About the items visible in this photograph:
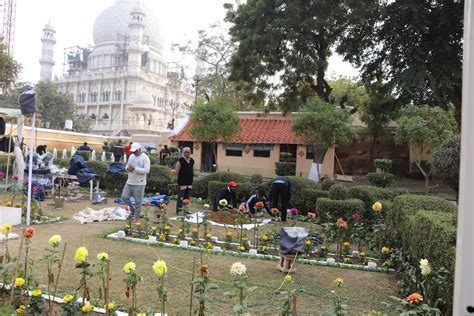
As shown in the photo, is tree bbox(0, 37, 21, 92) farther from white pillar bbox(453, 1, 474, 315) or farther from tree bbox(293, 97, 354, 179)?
white pillar bbox(453, 1, 474, 315)

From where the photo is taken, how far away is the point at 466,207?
3.71 ft

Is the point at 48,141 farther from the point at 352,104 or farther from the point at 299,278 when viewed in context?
the point at 299,278

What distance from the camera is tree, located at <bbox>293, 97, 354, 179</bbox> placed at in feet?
57.6

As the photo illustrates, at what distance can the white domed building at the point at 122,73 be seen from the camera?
59.5m

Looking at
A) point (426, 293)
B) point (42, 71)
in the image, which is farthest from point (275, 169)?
point (42, 71)

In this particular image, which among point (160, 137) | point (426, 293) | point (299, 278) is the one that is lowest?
point (299, 278)

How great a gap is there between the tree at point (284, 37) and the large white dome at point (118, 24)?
4805 centimetres

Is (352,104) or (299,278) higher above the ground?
(352,104)

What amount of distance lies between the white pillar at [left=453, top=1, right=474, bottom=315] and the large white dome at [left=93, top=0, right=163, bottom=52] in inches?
2594

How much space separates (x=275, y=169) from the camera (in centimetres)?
2244

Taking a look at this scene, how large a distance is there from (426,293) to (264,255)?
9.72 feet

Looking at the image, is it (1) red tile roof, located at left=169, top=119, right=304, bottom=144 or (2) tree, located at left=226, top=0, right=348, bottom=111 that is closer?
(2) tree, located at left=226, top=0, right=348, bottom=111

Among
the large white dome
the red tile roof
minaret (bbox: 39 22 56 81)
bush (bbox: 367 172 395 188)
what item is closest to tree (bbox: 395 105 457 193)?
bush (bbox: 367 172 395 188)

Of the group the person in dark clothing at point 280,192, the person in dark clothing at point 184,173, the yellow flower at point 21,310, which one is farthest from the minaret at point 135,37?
the yellow flower at point 21,310
